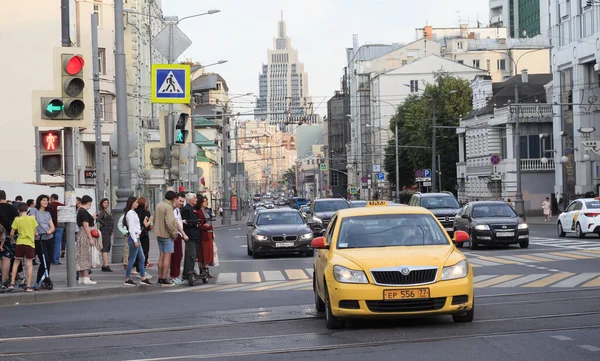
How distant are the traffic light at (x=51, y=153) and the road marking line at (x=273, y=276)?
588 cm

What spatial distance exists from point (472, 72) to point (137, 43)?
59.8m

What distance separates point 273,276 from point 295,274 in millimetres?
611

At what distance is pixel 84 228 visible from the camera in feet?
70.5

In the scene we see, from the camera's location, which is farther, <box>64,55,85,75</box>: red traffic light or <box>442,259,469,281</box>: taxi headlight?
<box>64,55,85,75</box>: red traffic light

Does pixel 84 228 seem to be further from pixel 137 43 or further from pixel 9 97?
pixel 137 43

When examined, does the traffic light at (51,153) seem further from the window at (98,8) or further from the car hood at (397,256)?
the window at (98,8)

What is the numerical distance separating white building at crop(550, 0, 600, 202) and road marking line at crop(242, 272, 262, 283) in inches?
1860

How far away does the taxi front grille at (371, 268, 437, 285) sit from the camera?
12.5m

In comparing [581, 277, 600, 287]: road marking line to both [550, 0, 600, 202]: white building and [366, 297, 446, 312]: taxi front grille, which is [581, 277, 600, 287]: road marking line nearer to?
[366, 297, 446, 312]: taxi front grille

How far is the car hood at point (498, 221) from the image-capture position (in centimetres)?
3359

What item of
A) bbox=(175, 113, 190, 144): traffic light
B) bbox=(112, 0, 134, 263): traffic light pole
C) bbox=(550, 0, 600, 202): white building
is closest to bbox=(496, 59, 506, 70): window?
bbox=(550, 0, 600, 202): white building

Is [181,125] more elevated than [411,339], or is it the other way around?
[181,125]

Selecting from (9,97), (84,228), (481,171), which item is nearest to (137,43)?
(9,97)

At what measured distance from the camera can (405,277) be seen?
1245cm
